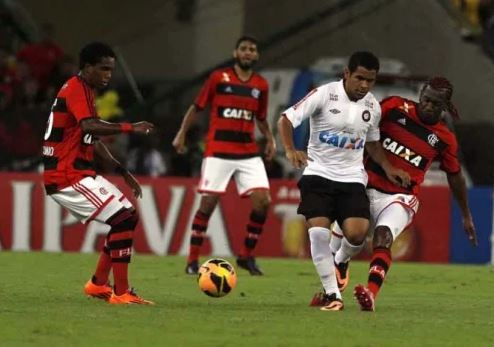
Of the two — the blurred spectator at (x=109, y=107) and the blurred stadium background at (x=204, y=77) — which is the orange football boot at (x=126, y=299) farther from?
the blurred spectator at (x=109, y=107)

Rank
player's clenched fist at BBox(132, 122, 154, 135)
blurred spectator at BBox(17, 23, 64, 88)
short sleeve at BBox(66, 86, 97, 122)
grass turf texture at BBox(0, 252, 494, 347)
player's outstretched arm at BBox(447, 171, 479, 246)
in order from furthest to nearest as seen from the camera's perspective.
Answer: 1. blurred spectator at BBox(17, 23, 64, 88)
2. player's outstretched arm at BBox(447, 171, 479, 246)
3. short sleeve at BBox(66, 86, 97, 122)
4. player's clenched fist at BBox(132, 122, 154, 135)
5. grass turf texture at BBox(0, 252, 494, 347)

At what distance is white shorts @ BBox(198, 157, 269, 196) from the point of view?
683 inches

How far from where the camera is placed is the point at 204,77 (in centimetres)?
2614

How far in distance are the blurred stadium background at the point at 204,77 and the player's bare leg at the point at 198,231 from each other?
5.09 metres

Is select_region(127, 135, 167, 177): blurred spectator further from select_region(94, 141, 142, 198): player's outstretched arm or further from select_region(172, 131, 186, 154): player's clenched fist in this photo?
select_region(94, 141, 142, 198): player's outstretched arm

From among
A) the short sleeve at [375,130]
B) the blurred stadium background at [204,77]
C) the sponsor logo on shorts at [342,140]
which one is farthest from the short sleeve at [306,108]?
the blurred stadium background at [204,77]

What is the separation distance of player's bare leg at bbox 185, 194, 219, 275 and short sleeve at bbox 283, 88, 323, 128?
4345mm

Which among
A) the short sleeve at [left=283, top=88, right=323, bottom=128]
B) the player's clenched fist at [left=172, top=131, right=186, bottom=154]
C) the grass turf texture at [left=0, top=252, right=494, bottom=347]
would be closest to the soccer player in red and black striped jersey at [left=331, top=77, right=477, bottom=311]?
the short sleeve at [left=283, top=88, right=323, bottom=128]

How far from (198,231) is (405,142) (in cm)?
434

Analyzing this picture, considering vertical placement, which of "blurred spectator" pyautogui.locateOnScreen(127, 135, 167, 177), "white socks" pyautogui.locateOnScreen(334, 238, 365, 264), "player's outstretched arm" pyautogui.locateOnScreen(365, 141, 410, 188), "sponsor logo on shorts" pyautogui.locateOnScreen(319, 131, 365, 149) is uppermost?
"sponsor logo on shorts" pyautogui.locateOnScreen(319, 131, 365, 149)

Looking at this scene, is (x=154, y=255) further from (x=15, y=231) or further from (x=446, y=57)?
(x=446, y=57)

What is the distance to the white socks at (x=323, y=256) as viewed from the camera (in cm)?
1288

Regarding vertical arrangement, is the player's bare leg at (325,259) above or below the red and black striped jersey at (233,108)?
below

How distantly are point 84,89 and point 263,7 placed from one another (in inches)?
585
